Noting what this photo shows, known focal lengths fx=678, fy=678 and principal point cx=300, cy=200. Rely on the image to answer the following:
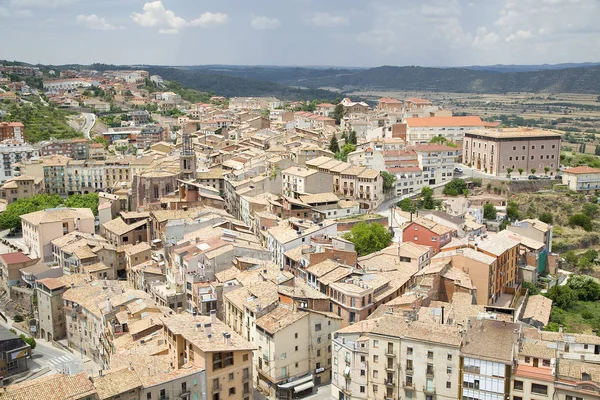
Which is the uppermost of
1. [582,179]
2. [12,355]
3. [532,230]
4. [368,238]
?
[582,179]

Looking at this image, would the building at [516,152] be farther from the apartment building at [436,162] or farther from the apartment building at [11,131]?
the apartment building at [11,131]

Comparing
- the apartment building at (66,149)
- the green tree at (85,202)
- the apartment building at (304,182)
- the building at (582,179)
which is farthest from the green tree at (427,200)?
the apartment building at (66,149)

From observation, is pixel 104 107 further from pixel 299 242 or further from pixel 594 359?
pixel 594 359

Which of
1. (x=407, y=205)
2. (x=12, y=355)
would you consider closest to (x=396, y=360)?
(x=12, y=355)

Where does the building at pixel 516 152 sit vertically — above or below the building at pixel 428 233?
above

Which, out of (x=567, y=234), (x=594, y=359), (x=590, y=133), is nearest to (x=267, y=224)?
(x=594, y=359)

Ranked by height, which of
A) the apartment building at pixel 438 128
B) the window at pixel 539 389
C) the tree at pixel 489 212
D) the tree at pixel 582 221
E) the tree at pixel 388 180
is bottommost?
the tree at pixel 582 221

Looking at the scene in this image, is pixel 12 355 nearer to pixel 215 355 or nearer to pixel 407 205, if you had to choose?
pixel 215 355
